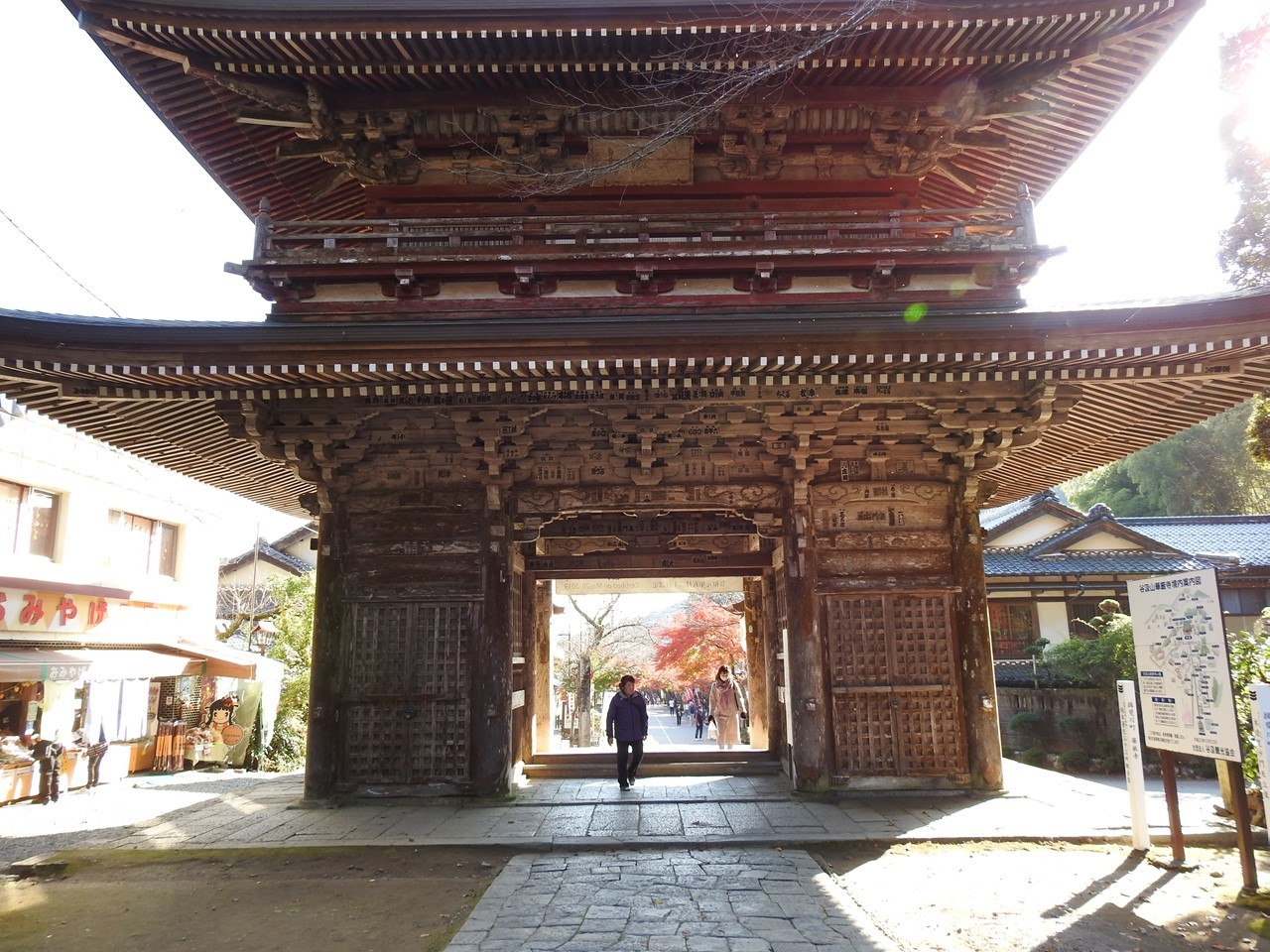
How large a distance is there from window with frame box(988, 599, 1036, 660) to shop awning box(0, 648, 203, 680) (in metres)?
21.5

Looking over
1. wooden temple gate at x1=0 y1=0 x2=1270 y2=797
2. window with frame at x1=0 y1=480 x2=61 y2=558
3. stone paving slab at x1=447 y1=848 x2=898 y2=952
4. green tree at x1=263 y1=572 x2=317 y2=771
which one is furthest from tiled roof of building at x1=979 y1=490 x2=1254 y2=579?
window with frame at x1=0 y1=480 x2=61 y2=558

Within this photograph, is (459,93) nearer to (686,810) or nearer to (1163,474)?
(686,810)

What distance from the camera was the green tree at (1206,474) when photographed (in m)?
38.2

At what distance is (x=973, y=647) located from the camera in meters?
10.2

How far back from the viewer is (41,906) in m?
6.84

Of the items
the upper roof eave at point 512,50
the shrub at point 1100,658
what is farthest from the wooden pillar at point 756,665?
the upper roof eave at point 512,50

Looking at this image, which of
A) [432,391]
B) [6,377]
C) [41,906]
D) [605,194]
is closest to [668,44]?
[605,194]

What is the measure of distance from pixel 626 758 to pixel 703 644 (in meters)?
18.1

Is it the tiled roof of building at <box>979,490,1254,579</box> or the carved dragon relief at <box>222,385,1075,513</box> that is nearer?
the carved dragon relief at <box>222,385,1075,513</box>

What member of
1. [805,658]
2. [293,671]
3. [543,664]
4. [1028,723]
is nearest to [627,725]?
[805,658]

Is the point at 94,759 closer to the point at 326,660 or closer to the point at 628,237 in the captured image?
the point at 326,660

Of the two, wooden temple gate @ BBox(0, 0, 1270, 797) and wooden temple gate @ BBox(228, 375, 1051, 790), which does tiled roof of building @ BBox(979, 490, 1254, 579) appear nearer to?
wooden temple gate @ BBox(0, 0, 1270, 797)

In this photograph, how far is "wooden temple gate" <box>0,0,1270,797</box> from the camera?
842 cm

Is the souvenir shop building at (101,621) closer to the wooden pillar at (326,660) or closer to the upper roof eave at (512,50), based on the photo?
the wooden pillar at (326,660)
